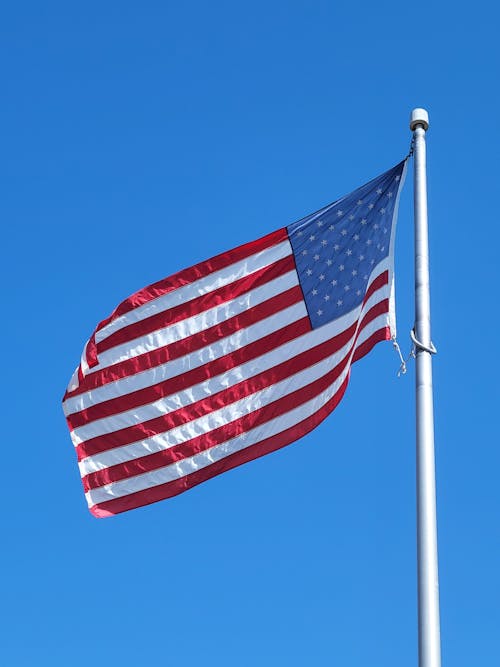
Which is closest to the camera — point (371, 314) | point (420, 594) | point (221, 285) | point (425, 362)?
point (420, 594)

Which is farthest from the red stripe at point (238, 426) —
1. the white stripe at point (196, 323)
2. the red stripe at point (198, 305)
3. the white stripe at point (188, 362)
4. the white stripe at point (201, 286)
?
the white stripe at point (201, 286)

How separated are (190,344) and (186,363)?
0.25 meters

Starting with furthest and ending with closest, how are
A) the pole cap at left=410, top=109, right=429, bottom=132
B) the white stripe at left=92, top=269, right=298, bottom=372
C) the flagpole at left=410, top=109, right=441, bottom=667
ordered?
the white stripe at left=92, top=269, right=298, bottom=372, the pole cap at left=410, top=109, right=429, bottom=132, the flagpole at left=410, top=109, right=441, bottom=667

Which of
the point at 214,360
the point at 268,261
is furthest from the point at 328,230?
the point at 214,360

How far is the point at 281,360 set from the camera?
1523cm

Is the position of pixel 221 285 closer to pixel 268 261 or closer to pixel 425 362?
pixel 268 261

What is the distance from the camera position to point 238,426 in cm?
1509

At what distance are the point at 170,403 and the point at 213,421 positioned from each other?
2.44 ft

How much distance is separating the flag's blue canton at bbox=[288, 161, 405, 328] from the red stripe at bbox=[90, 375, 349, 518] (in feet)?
3.39

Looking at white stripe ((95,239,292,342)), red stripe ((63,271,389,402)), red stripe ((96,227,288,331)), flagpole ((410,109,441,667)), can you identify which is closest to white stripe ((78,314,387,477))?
red stripe ((63,271,389,402))

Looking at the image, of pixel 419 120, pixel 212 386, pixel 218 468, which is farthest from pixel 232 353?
pixel 419 120

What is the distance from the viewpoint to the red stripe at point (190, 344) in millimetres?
15484

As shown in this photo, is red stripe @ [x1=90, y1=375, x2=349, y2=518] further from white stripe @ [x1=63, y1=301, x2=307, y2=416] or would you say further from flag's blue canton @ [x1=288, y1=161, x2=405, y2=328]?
white stripe @ [x1=63, y1=301, x2=307, y2=416]

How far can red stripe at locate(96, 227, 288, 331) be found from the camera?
15680 millimetres
